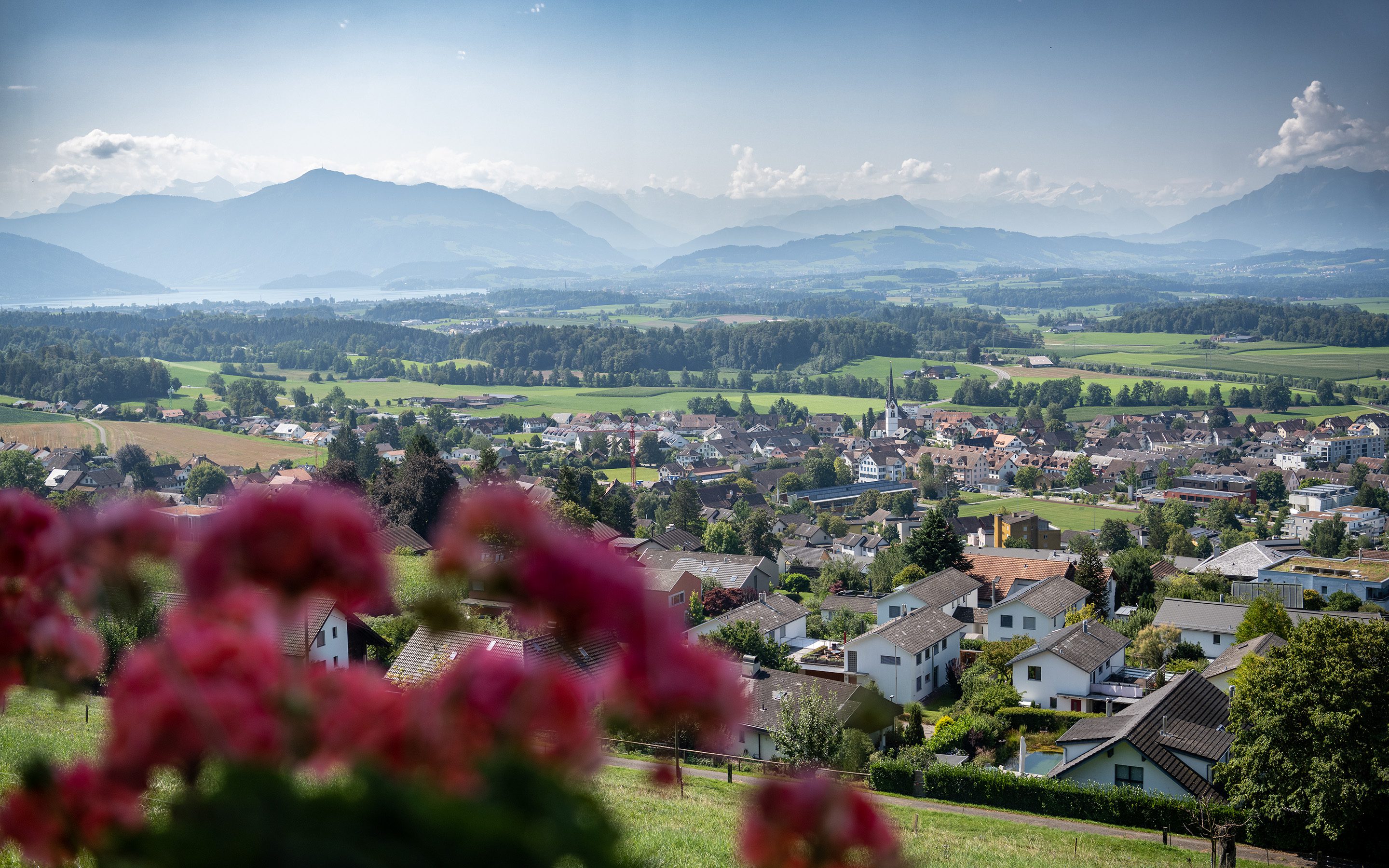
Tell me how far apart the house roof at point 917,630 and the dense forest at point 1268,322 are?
98.9 metres

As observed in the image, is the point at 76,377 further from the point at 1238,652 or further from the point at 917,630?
the point at 1238,652

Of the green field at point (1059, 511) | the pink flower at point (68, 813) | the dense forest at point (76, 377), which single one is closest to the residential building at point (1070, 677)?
the pink flower at point (68, 813)

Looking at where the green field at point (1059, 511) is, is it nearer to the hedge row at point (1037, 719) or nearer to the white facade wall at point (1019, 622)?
the white facade wall at point (1019, 622)

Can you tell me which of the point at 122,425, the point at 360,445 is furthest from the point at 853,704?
the point at 122,425

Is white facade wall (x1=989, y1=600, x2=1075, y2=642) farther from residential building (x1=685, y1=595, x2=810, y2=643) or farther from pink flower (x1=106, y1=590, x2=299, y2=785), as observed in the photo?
pink flower (x1=106, y1=590, x2=299, y2=785)

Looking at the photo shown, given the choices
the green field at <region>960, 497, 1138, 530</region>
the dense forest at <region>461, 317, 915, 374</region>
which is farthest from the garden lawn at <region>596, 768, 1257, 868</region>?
the dense forest at <region>461, 317, 915, 374</region>

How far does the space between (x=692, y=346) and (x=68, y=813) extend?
4177 inches

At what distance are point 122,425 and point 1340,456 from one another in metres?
73.2

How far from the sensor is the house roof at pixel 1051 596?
2303 centimetres

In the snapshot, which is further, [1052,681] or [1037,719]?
[1052,681]

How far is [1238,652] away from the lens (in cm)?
1847

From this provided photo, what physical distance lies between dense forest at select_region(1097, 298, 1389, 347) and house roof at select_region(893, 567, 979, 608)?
9396 centimetres

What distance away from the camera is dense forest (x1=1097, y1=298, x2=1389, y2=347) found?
100188 millimetres

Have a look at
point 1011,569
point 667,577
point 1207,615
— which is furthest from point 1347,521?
point 667,577
